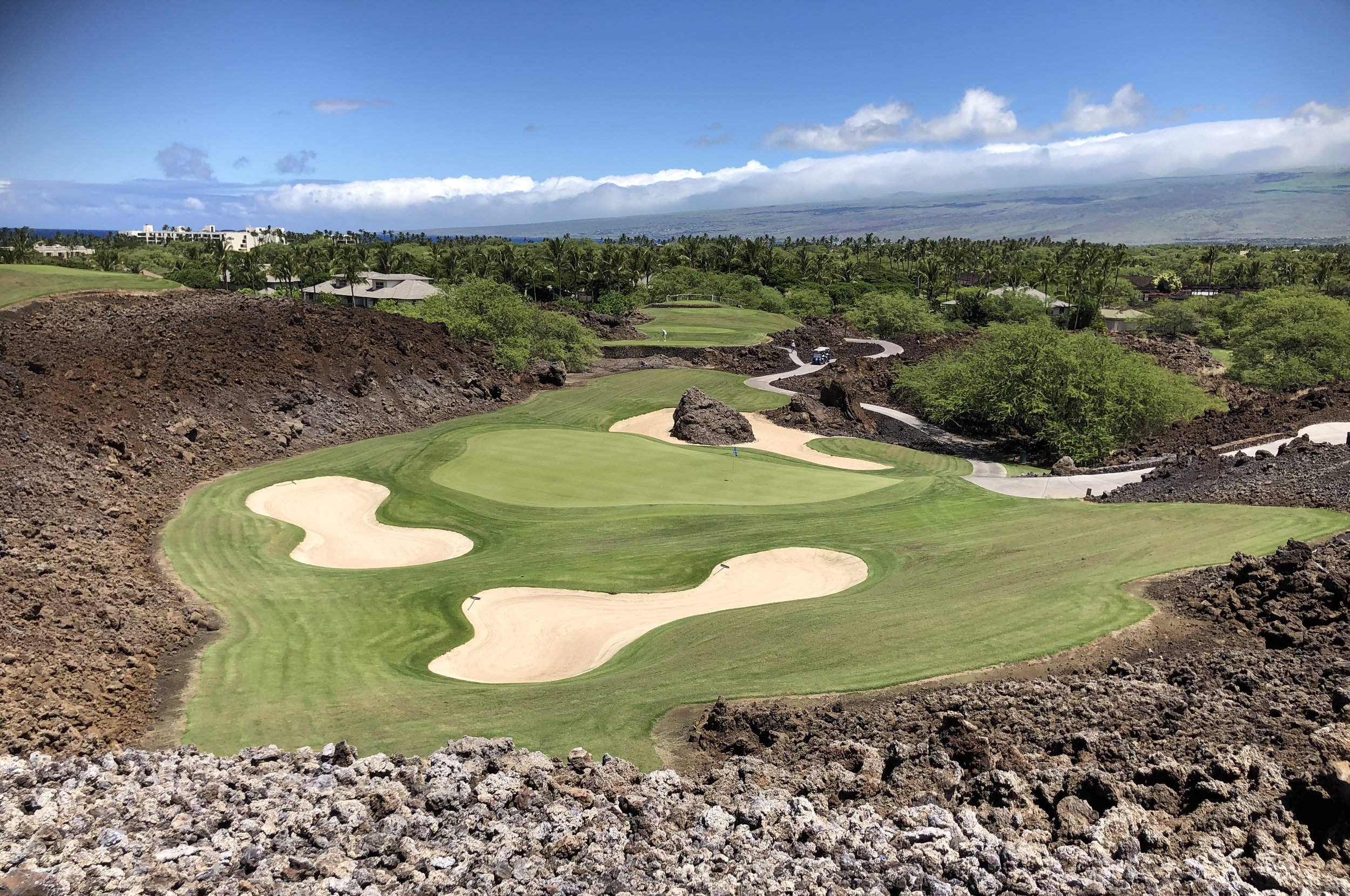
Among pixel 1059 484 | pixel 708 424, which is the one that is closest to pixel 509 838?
pixel 1059 484

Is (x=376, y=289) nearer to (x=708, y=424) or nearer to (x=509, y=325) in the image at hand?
(x=509, y=325)

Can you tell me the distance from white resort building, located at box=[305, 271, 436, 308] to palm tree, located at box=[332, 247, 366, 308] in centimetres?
21

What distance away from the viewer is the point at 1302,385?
61.2 meters

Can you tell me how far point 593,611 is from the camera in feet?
72.3

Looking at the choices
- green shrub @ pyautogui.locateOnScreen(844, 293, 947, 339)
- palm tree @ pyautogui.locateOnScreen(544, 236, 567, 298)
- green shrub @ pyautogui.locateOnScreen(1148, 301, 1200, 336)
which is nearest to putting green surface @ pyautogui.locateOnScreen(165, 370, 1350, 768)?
green shrub @ pyautogui.locateOnScreen(844, 293, 947, 339)

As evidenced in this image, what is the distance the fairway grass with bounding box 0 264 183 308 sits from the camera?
4941cm

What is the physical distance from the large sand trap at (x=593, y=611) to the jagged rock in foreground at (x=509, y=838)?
7824 millimetres

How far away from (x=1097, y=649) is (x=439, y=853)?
12922mm

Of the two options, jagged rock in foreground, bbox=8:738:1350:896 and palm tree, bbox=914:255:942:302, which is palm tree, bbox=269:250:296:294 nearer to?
palm tree, bbox=914:255:942:302

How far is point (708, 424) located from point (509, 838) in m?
38.2

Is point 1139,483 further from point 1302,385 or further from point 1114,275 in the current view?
point 1114,275

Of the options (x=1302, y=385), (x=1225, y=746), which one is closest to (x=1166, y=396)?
(x=1302, y=385)

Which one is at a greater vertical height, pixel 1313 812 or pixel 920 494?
pixel 1313 812

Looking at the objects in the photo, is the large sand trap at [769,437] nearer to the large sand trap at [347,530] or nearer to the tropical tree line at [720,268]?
the large sand trap at [347,530]
